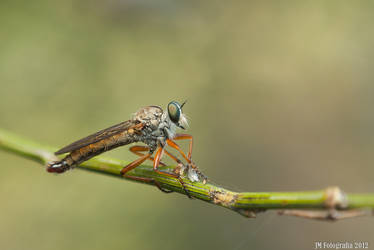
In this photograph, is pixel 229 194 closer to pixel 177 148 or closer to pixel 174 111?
pixel 177 148

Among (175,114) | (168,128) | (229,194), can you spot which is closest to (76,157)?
(168,128)

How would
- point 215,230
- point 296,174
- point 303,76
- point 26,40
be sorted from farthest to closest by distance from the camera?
point 303,76 → point 26,40 → point 296,174 → point 215,230

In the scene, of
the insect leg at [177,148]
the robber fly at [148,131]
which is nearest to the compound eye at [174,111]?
the robber fly at [148,131]

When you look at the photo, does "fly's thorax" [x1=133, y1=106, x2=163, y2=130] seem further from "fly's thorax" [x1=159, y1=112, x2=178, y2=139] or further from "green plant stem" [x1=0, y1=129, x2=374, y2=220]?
"green plant stem" [x1=0, y1=129, x2=374, y2=220]

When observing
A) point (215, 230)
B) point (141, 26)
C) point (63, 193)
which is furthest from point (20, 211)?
point (141, 26)

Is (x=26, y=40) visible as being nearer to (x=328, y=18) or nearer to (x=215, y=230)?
(x=215, y=230)

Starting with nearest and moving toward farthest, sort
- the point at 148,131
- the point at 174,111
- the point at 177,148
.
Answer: the point at 177,148
the point at 174,111
the point at 148,131
